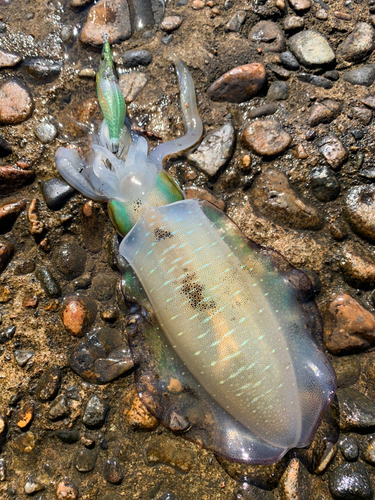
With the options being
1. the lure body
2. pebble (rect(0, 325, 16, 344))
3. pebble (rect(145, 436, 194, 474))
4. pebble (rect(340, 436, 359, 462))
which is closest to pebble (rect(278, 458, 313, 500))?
pebble (rect(340, 436, 359, 462))

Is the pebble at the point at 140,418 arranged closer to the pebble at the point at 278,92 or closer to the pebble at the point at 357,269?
the pebble at the point at 357,269

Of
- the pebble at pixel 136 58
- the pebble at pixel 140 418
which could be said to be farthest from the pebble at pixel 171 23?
Result: the pebble at pixel 140 418

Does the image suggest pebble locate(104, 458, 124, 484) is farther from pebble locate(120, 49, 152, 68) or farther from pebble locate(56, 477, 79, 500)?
pebble locate(120, 49, 152, 68)

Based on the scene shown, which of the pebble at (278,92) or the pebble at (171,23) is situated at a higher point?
the pebble at (171,23)

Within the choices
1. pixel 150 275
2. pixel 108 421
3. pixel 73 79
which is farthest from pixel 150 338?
pixel 73 79

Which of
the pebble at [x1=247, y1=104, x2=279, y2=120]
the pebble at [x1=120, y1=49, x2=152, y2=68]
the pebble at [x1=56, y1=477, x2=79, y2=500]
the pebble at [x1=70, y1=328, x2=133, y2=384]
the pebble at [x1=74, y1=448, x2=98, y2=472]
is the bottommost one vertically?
the pebble at [x1=56, y1=477, x2=79, y2=500]

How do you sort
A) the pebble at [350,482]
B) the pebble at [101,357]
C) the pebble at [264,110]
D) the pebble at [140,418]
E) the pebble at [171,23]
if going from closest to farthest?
the pebble at [350,482] → the pebble at [140,418] → the pebble at [101,357] → the pebble at [264,110] → the pebble at [171,23]

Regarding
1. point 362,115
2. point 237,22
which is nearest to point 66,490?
point 362,115
